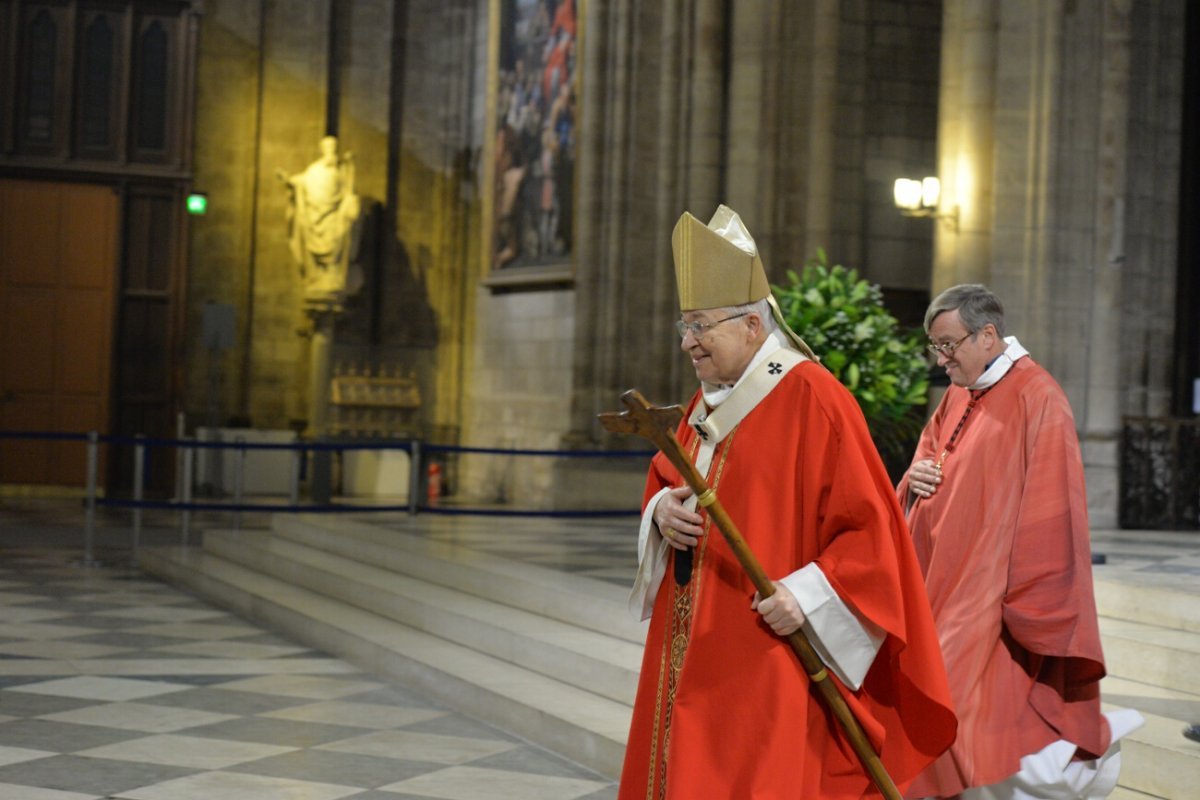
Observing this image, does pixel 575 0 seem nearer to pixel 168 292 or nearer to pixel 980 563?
pixel 168 292

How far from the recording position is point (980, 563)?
14.5 feet

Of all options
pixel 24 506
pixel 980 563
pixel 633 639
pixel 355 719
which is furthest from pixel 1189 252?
pixel 24 506

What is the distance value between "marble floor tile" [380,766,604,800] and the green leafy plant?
317cm

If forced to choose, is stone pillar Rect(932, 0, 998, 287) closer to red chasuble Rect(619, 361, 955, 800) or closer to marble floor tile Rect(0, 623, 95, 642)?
marble floor tile Rect(0, 623, 95, 642)

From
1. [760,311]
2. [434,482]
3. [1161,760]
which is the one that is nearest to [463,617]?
[1161,760]

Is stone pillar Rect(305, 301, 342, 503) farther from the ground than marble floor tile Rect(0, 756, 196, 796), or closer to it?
farther from the ground

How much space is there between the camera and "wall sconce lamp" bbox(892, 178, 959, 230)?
11.7 meters

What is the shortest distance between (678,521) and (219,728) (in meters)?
3.96

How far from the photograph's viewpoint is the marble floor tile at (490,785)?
19.0ft

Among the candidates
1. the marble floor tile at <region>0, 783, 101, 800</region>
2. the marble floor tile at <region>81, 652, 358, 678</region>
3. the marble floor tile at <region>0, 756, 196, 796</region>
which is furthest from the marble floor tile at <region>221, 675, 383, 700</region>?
the marble floor tile at <region>0, 783, 101, 800</region>

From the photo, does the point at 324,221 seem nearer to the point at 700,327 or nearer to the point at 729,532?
the point at 700,327

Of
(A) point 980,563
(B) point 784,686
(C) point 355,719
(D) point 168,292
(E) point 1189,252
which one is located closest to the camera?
(B) point 784,686

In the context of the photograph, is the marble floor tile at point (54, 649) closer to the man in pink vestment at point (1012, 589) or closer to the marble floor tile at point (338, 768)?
the marble floor tile at point (338, 768)

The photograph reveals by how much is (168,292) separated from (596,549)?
31.1ft
